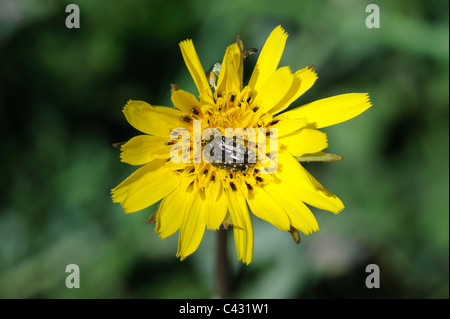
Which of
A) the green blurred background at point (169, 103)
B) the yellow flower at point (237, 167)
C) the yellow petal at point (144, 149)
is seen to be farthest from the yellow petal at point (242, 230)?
the green blurred background at point (169, 103)

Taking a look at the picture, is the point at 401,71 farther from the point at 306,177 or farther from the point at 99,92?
the point at 99,92

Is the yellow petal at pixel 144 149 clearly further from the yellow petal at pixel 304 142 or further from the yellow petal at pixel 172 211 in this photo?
the yellow petal at pixel 304 142

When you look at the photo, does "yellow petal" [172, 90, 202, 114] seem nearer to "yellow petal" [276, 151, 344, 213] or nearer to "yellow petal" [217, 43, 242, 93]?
"yellow petal" [217, 43, 242, 93]

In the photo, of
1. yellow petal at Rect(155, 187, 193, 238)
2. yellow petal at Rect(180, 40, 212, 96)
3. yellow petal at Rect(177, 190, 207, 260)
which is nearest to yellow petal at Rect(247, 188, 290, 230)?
yellow petal at Rect(177, 190, 207, 260)

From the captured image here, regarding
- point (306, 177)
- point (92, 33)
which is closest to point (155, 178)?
point (306, 177)

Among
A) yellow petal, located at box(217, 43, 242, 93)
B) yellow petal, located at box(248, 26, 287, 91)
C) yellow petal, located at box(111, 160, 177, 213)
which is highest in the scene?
yellow petal, located at box(248, 26, 287, 91)

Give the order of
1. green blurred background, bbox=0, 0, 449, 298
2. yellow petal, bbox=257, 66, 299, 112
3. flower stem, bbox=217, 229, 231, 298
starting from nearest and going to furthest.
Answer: yellow petal, bbox=257, 66, 299, 112, flower stem, bbox=217, 229, 231, 298, green blurred background, bbox=0, 0, 449, 298

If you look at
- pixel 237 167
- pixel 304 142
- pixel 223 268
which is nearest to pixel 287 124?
pixel 304 142
